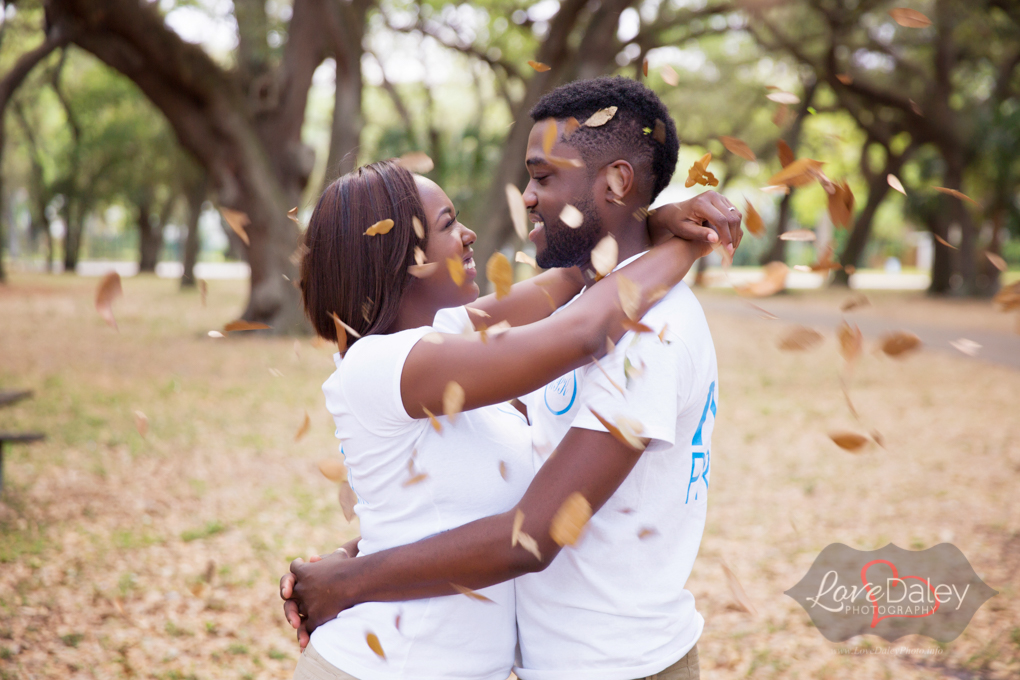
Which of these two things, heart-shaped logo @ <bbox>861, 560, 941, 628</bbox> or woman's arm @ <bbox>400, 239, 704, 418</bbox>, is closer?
woman's arm @ <bbox>400, 239, 704, 418</bbox>

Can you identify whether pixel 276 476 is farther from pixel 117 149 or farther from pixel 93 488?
pixel 117 149

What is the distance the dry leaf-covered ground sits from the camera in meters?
3.96

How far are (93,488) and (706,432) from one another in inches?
230

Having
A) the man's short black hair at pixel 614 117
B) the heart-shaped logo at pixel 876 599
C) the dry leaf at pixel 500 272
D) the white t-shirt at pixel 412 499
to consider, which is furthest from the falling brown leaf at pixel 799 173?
the heart-shaped logo at pixel 876 599

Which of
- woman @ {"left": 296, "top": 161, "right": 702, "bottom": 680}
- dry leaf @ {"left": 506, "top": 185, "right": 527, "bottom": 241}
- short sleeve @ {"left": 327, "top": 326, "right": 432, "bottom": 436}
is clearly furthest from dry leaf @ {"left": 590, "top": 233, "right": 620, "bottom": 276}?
short sleeve @ {"left": 327, "top": 326, "right": 432, "bottom": 436}

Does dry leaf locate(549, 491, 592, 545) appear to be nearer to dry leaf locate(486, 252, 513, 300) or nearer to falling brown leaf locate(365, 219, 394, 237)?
dry leaf locate(486, 252, 513, 300)

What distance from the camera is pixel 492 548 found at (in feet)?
4.94

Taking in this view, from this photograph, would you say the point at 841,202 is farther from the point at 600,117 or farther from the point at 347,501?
the point at 347,501

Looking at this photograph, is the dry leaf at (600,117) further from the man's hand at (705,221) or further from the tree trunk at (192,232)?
the tree trunk at (192,232)

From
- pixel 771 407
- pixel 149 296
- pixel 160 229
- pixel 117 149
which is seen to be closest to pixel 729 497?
pixel 771 407

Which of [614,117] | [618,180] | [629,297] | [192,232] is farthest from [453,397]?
[192,232]

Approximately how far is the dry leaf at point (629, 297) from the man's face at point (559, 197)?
0.29m

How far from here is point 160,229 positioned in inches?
1617
